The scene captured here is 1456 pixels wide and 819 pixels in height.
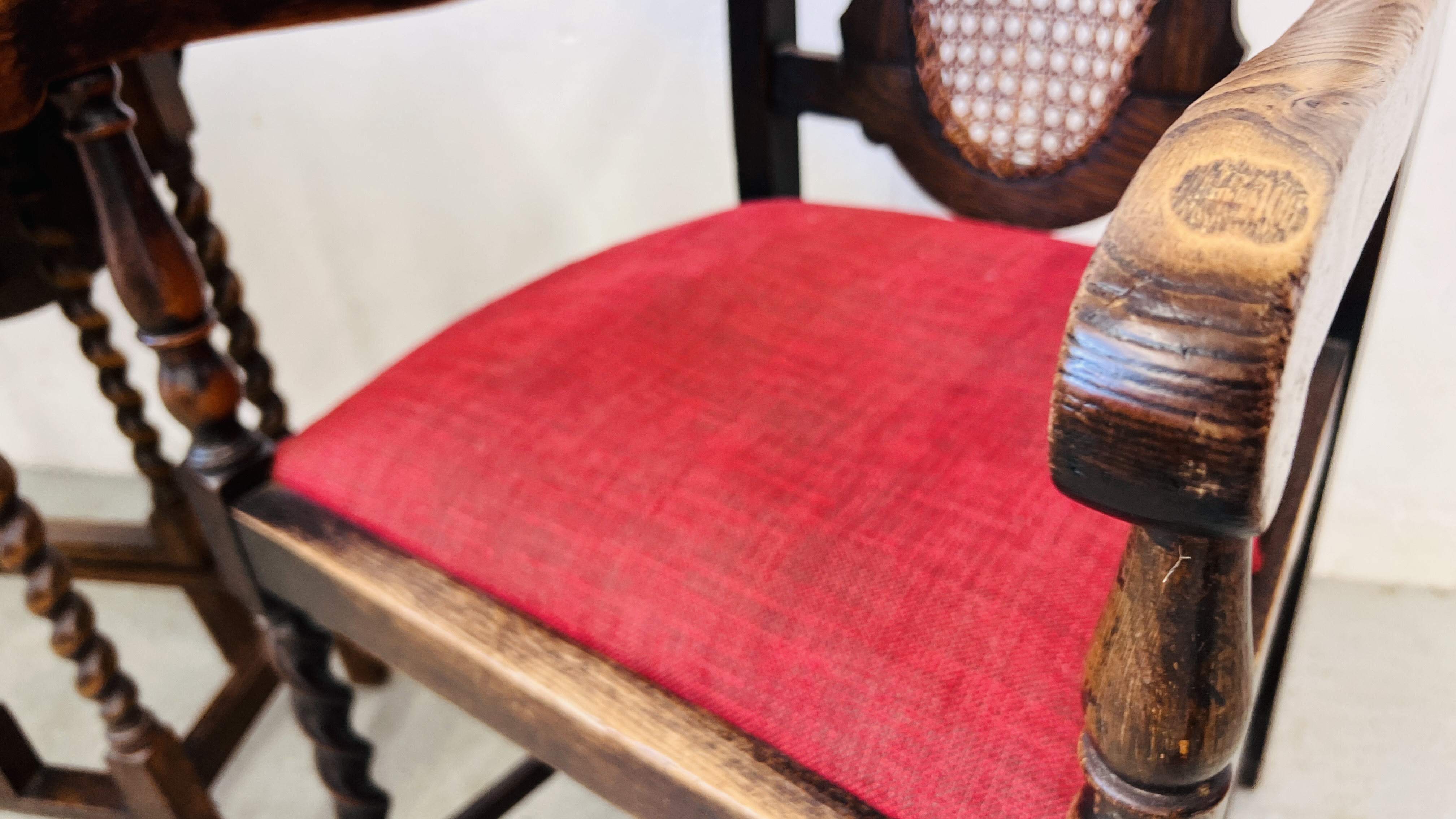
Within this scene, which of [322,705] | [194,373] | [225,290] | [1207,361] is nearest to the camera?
[1207,361]

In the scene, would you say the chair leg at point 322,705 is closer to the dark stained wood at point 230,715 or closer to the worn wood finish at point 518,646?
the worn wood finish at point 518,646

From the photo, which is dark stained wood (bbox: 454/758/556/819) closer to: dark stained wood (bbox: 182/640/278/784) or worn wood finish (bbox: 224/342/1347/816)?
dark stained wood (bbox: 182/640/278/784)

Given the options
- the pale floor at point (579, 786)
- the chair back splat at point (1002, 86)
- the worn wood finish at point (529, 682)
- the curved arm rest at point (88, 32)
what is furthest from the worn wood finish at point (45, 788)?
the chair back splat at point (1002, 86)

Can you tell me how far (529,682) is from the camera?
492 mm

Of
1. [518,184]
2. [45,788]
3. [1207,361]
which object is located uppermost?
[1207,361]

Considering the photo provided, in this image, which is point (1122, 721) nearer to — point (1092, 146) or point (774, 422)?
point (774, 422)

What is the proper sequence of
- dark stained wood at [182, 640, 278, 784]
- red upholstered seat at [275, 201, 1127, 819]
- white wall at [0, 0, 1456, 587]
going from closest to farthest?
1. red upholstered seat at [275, 201, 1127, 819]
2. dark stained wood at [182, 640, 278, 784]
3. white wall at [0, 0, 1456, 587]

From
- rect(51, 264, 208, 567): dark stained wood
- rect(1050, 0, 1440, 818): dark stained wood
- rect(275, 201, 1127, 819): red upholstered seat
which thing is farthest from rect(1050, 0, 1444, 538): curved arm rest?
rect(51, 264, 208, 567): dark stained wood

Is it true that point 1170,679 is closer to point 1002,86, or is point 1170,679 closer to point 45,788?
point 1002,86

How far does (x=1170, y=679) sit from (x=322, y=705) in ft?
1.84

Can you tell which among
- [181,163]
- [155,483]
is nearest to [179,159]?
[181,163]

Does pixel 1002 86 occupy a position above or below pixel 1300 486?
above

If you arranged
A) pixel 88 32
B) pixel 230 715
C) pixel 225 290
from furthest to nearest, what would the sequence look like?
pixel 230 715, pixel 225 290, pixel 88 32

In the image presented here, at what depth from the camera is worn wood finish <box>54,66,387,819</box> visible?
0.49 meters
